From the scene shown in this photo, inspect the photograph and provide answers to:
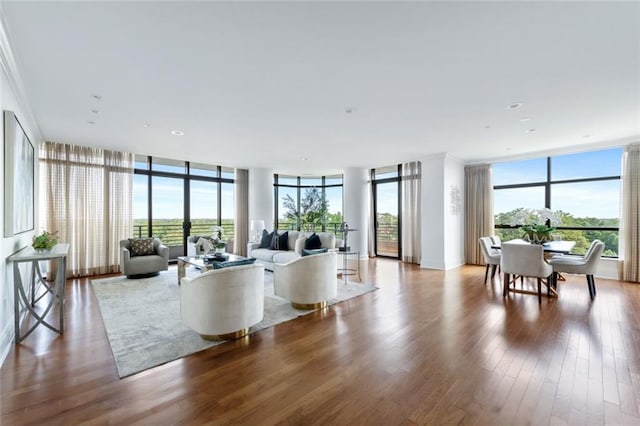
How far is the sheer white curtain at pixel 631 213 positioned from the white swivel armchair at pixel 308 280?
5.71 metres

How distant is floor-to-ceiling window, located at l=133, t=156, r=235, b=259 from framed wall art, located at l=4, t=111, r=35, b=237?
332cm

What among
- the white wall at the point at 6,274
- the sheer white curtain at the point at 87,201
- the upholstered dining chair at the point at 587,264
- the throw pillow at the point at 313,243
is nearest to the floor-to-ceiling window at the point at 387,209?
the throw pillow at the point at 313,243

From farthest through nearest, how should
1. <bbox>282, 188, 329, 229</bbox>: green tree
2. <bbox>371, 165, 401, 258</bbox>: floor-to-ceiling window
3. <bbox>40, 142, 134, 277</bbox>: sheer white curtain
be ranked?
<bbox>282, 188, 329, 229</bbox>: green tree, <bbox>371, 165, 401, 258</bbox>: floor-to-ceiling window, <bbox>40, 142, 134, 277</bbox>: sheer white curtain

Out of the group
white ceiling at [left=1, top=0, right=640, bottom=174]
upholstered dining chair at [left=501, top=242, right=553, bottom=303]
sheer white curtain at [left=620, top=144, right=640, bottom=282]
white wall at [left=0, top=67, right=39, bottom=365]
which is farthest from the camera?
sheer white curtain at [left=620, top=144, right=640, bottom=282]

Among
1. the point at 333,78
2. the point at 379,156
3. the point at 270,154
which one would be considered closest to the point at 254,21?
the point at 333,78

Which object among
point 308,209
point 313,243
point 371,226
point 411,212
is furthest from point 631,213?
point 308,209

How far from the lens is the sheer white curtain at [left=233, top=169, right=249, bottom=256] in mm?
8305

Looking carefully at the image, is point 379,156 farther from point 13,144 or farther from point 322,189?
point 13,144

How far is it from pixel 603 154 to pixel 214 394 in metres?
7.84

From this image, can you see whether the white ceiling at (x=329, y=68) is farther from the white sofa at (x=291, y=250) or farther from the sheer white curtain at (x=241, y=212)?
the sheer white curtain at (x=241, y=212)

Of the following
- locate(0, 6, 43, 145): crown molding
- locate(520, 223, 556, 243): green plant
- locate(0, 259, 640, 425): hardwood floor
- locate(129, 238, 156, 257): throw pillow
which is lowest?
locate(0, 259, 640, 425): hardwood floor

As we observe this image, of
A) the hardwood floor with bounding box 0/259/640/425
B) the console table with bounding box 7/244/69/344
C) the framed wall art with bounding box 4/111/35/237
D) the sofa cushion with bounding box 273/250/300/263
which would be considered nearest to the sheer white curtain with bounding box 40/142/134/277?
the console table with bounding box 7/244/69/344

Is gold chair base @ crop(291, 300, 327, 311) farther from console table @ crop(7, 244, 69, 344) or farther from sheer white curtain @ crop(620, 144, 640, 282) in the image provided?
sheer white curtain @ crop(620, 144, 640, 282)

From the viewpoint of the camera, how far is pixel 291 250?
250 inches
